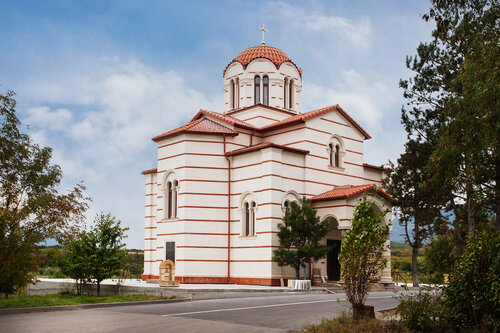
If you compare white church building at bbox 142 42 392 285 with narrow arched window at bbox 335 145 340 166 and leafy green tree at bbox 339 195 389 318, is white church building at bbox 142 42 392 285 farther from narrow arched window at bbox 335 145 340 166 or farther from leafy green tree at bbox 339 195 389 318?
leafy green tree at bbox 339 195 389 318

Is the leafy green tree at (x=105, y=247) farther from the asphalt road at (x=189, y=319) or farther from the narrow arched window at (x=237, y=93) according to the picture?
the narrow arched window at (x=237, y=93)

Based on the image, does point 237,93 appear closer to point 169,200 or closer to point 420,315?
point 169,200

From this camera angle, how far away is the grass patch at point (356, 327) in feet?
37.4

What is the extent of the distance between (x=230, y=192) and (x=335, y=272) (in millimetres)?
7665

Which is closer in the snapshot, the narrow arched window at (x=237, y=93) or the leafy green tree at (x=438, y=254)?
the narrow arched window at (x=237, y=93)

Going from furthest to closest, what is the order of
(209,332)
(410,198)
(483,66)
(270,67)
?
(270,67)
(410,198)
(483,66)
(209,332)

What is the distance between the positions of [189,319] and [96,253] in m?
10.9

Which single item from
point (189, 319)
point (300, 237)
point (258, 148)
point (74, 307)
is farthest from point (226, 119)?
point (189, 319)

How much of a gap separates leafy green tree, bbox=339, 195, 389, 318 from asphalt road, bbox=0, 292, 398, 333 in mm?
1438

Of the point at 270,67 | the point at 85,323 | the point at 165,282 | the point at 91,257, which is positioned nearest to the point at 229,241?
the point at 165,282

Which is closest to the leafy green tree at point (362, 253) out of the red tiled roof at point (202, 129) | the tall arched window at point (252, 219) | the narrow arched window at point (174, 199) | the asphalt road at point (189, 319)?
the asphalt road at point (189, 319)

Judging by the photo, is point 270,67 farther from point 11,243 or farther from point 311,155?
point 11,243

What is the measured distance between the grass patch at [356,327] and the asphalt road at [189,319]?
78 centimetres

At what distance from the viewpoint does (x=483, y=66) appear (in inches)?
517
